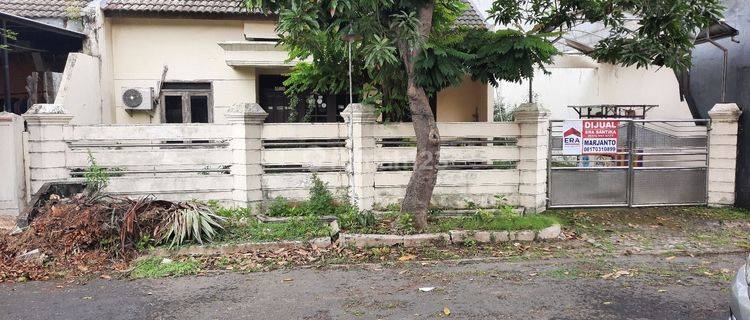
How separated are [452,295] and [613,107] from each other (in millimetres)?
10661

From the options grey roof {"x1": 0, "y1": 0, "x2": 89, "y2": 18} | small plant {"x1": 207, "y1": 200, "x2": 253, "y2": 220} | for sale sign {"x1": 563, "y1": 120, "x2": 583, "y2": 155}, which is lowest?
small plant {"x1": 207, "y1": 200, "x2": 253, "y2": 220}

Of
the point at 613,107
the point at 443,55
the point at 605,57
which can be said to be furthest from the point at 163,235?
the point at 613,107

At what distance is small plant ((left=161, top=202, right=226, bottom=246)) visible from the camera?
21.4 feet

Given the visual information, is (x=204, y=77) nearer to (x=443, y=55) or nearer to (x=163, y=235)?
(x=163, y=235)

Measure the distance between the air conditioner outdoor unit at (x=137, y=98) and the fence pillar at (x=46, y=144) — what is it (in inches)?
135

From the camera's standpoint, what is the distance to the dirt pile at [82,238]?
237 inches

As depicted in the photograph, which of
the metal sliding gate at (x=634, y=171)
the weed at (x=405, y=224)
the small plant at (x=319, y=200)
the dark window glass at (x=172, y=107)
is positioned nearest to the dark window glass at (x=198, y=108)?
the dark window glass at (x=172, y=107)

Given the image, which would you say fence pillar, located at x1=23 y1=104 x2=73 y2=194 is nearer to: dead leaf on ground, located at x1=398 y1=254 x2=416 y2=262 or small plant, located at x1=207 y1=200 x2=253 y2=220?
small plant, located at x1=207 y1=200 x2=253 y2=220

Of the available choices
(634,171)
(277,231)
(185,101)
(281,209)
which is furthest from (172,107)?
(634,171)

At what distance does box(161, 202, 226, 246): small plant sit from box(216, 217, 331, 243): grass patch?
191 millimetres

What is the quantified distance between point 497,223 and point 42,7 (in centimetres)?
1028

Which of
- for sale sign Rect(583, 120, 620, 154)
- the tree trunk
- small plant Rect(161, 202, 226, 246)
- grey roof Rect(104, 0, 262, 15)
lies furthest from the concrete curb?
grey roof Rect(104, 0, 262, 15)

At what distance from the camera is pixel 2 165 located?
7.48 meters

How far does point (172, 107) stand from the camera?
11.6 meters
